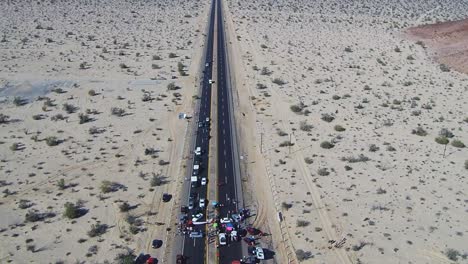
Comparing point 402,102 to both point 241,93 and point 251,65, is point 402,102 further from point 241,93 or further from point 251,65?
point 251,65

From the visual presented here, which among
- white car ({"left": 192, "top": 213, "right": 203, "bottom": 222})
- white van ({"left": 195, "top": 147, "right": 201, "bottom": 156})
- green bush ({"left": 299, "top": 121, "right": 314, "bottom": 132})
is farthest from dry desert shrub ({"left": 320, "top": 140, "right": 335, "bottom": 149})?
white car ({"left": 192, "top": 213, "right": 203, "bottom": 222})

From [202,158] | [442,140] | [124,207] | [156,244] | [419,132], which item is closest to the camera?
[156,244]

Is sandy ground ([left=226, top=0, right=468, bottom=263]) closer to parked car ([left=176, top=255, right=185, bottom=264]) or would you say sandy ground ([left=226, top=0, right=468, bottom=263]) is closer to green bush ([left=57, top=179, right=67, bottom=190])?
parked car ([left=176, top=255, right=185, bottom=264])

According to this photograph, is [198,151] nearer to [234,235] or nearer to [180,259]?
[234,235]

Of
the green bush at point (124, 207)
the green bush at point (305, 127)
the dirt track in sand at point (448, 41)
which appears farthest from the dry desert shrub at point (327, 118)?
the dirt track in sand at point (448, 41)

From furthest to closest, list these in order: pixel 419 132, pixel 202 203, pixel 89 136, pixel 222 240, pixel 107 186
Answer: pixel 419 132, pixel 89 136, pixel 107 186, pixel 202 203, pixel 222 240

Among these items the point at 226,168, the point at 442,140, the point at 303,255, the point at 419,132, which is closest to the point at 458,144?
the point at 442,140
